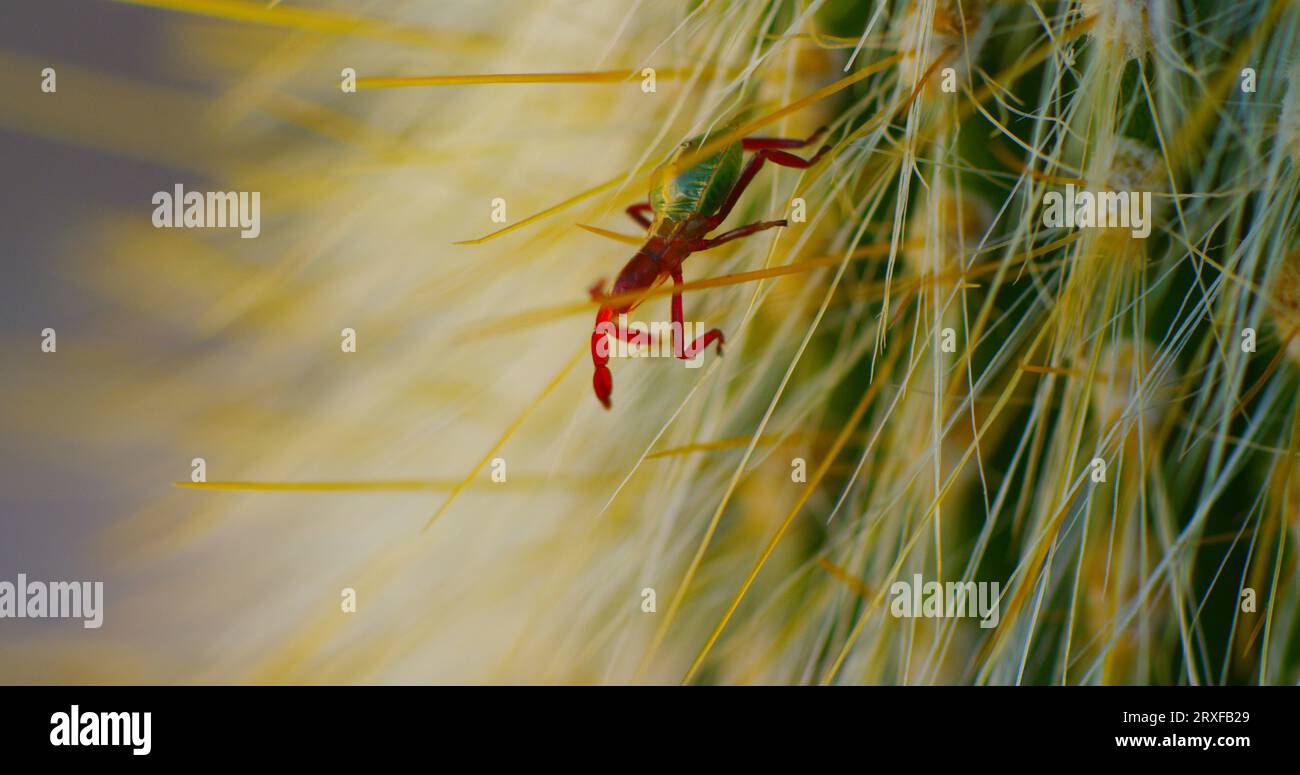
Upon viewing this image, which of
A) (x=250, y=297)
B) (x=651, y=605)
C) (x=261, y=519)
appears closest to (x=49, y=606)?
(x=261, y=519)

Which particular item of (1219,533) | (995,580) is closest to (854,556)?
(995,580)

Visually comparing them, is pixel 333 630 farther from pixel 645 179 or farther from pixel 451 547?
pixel 645 179

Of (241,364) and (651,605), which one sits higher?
(241,364)
